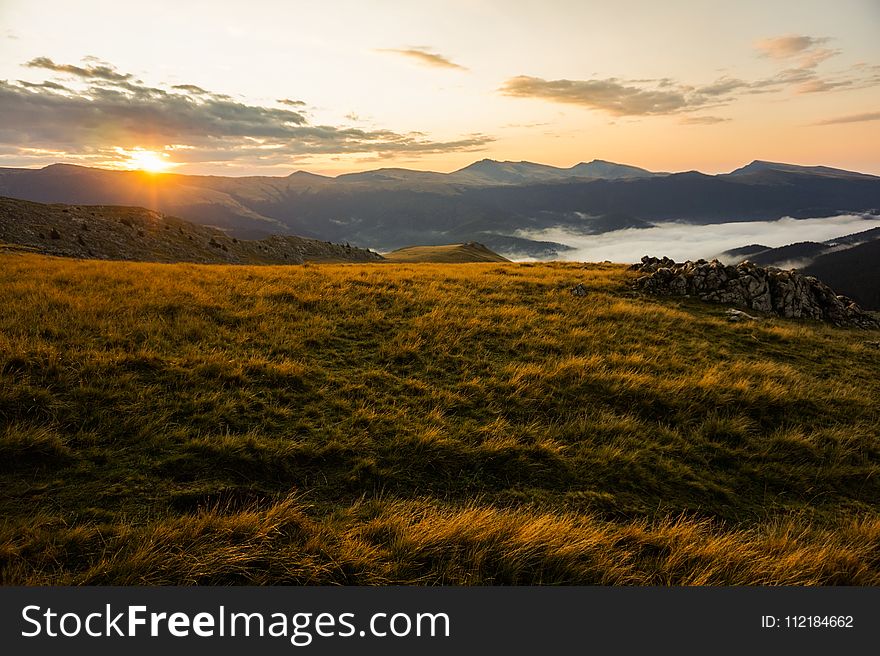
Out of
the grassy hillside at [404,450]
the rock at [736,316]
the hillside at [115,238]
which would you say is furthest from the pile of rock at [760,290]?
the hillside at [115,238]

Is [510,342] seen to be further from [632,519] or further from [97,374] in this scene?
[97,374]

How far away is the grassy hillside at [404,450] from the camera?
4328 mm

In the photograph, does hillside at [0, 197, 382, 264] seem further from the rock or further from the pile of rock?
the rock

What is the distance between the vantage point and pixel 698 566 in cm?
447

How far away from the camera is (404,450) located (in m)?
6.87

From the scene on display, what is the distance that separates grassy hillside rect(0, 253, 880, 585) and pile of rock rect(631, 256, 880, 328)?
305 inches

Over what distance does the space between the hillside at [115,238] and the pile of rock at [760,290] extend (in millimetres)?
41111

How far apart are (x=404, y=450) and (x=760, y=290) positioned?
22.3 metres

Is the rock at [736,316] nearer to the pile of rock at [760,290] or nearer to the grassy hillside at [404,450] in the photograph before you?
the pile of rock at [760,290]

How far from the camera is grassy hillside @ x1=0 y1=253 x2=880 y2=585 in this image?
14.2 ft

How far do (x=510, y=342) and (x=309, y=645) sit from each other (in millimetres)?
9391

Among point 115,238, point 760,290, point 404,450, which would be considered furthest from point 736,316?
point 115,238

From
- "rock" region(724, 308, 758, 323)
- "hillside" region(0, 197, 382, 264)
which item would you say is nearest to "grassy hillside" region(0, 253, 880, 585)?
"rock" region(724, 308, 758, 323)

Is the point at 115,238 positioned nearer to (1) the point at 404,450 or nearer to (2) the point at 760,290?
(1) the point at 404,450
